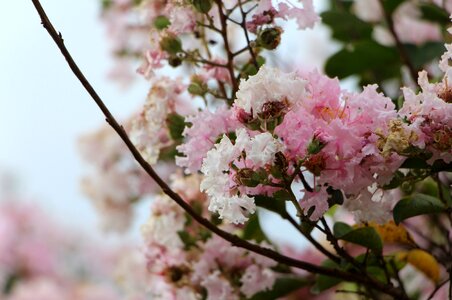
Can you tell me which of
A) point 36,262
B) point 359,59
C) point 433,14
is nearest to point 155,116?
point 359,59

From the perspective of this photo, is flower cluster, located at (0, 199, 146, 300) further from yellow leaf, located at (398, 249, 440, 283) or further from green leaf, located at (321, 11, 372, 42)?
yellow leaf, located at (398, 249, 440, 283)

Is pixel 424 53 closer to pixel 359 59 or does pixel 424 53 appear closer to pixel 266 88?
pixel 359 59

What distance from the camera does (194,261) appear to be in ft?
2.23

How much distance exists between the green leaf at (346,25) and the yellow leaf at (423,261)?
1.10 feet

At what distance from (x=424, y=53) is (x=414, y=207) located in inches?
17.4

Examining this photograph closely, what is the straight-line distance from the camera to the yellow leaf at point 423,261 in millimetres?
686

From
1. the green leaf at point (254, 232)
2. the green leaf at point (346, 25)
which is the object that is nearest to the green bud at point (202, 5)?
the green leaf at point (254, 232)

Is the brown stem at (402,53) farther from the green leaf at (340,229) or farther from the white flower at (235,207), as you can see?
the white flower at (235,207)

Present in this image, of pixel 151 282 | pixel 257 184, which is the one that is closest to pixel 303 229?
pixel 257 184

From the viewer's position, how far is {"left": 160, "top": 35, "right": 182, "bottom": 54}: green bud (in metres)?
0.62

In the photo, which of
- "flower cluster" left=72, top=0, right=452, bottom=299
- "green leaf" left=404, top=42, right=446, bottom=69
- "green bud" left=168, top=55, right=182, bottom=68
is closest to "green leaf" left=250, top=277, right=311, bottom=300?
"flower cluster" left=72, top=0, right=452, bottom=299

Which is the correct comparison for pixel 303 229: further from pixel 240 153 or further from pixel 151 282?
pixel 151 282

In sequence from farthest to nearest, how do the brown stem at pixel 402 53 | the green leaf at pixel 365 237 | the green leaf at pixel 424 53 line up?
the green leaf at pixel 424 53, the brown stem at pixel 402 53, the green leaf at pixel 365 237

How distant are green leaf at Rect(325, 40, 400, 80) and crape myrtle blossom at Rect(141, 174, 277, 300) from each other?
25cm
